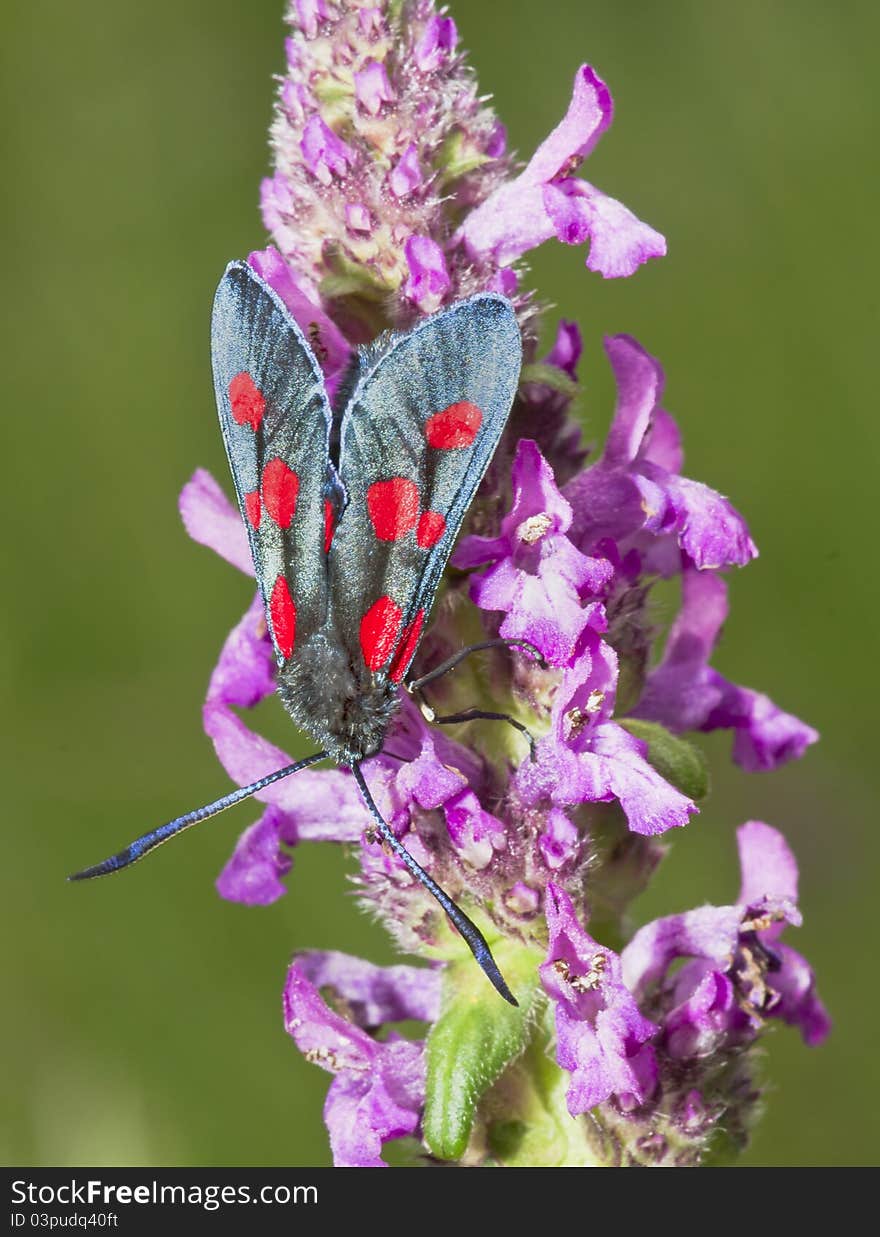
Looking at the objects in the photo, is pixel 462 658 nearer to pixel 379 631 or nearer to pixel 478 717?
pixel 478 717

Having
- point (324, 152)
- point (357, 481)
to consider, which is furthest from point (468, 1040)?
point (324, 152)

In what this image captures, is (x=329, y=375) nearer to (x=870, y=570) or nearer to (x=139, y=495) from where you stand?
(x=139, y=495)

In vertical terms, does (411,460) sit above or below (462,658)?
above

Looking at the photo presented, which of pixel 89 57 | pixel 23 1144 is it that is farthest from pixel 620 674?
pixel 89 57


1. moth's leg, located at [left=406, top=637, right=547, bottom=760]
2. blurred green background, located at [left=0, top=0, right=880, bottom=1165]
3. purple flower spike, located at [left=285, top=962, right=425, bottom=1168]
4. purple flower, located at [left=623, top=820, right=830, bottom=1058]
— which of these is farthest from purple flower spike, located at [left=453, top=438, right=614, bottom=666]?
blurred green background, located at [left=0, top=0, right=880, bottom=1165]

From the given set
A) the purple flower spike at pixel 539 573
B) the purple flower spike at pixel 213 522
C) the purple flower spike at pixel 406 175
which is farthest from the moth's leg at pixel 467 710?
the purple flower spike at pixel 406 175

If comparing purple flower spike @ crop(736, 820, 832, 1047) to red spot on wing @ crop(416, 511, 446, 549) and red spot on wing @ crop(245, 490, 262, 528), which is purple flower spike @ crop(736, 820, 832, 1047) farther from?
red spot on wing @ crop(245, 490, 262, 528)

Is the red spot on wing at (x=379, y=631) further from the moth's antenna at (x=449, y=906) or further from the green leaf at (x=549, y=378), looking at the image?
the green leaf at (x=549, y=378)
